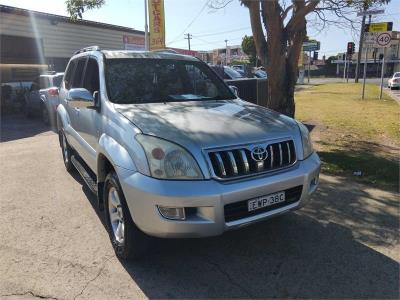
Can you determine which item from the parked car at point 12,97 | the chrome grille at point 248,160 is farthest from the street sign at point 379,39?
the chrome grille at point 248,160

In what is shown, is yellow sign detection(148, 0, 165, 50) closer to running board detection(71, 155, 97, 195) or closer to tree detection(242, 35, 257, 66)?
running board detection(71, 155, 97, 195)

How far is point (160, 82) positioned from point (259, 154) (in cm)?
183

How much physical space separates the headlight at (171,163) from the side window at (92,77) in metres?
1.75

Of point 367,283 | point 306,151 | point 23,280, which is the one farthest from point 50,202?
point 367,283

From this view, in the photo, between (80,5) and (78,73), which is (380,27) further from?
(78,73)

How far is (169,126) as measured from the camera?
11.6ft

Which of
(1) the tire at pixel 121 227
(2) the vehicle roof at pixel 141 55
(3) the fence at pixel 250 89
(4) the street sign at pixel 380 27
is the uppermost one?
(4) the street sign at pixel 380 27

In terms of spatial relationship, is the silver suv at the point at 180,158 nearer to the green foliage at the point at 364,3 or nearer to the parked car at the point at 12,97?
the green foliage at the point at 364,3

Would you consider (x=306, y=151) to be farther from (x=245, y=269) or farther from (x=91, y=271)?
(x=91, y=271)

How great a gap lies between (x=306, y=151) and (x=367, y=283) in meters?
1.30

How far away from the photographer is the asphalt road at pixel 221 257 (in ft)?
10.8

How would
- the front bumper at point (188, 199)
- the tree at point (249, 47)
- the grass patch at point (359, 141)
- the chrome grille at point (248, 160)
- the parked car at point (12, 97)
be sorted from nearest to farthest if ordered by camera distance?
the front bumper at point (188, 199)
the chrome grille at point (248, 160)
the grass patch at point (359, 141)
the parked car at point (12, 97)
the tree at point (249, 47)

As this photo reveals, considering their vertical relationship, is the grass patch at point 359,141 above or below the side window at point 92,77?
below

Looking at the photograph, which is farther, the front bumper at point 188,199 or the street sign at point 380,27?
the street sign at point 380,27
